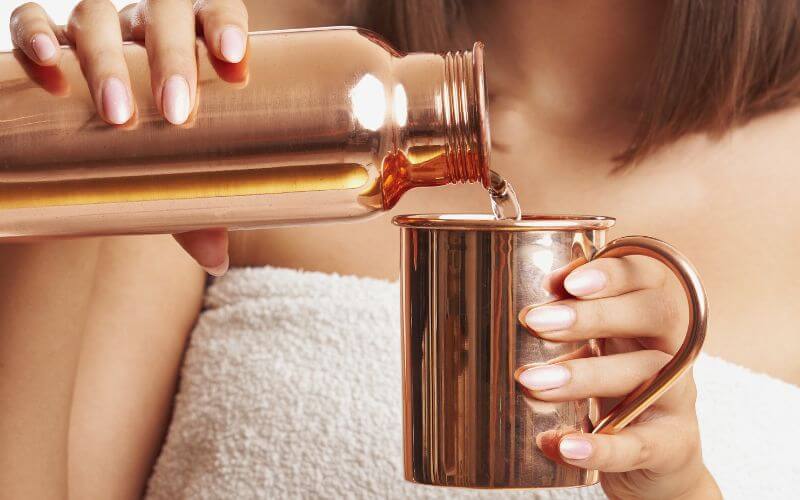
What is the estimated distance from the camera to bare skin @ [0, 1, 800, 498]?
3.05 ft

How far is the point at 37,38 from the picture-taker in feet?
1.71

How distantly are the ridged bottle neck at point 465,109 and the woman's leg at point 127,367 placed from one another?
55 cm

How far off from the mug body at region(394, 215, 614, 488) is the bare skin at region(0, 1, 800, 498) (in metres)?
0.50

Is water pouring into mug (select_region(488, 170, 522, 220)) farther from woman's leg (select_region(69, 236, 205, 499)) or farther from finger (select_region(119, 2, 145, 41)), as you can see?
woman's leg (select_region(69, 236, 205, 499))

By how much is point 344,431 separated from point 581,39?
1.86 feet

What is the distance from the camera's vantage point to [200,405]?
918 millimetres

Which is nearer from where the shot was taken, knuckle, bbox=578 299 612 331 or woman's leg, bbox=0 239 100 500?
knuckle, bbox=578 299 612 331

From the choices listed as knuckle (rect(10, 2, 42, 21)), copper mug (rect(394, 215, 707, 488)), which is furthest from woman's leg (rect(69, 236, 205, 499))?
copper mug (rect(394, 215, 707, 488))

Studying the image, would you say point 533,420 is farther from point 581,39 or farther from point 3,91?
point 581,39

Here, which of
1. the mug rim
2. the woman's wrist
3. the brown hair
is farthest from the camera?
the brown hair

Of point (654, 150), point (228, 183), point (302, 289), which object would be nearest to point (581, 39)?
point (654, 150)

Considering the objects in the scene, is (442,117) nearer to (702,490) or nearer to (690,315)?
(690,315)

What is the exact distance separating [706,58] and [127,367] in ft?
2.46

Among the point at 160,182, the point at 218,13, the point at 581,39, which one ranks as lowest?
the point at 160,182
